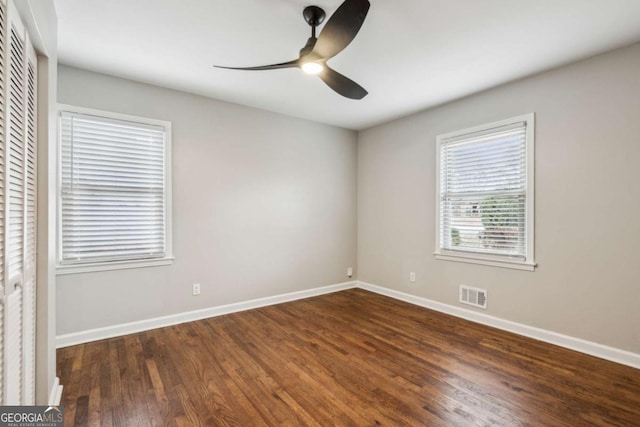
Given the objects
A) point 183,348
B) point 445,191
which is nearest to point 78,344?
point 183,348

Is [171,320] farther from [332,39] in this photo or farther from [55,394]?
[332,39]

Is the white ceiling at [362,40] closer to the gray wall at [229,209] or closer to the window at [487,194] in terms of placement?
the gray wall at [229,209]

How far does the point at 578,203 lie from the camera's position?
8.96 feet

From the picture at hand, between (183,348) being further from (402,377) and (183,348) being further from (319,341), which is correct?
(402,377)

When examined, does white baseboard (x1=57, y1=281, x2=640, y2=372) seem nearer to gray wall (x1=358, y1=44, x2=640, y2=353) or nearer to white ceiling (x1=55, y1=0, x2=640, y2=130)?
gray wall (x1=358, y1=44, x2=640, y2=353)

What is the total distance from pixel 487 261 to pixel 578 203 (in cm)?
101

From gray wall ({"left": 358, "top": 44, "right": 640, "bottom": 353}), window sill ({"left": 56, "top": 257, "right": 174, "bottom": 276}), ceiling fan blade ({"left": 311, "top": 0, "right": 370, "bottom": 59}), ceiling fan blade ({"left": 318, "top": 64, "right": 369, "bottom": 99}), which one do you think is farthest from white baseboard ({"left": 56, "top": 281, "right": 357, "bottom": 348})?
ceiling fan blade ({"left": 311, "top": 0, "right": 370, "bottom": 59})

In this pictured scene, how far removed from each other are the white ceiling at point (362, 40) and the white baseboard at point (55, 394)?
2.54 m

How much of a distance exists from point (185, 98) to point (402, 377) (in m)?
3.55

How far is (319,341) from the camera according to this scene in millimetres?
2934

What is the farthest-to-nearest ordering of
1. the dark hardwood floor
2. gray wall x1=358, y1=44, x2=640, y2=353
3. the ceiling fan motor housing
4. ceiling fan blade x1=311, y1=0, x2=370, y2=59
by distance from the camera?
gray wall x1=358, y1=44, x2=640, y2=353
the ceiling fan motor housing
the dark hardwood floor
ceiling fan blade x1=311, y1=0, x2=370, y2=59

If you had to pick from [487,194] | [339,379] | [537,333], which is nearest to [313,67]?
[339,379]

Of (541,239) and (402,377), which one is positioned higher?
(541,239)

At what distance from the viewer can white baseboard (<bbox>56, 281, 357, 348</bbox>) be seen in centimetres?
285
